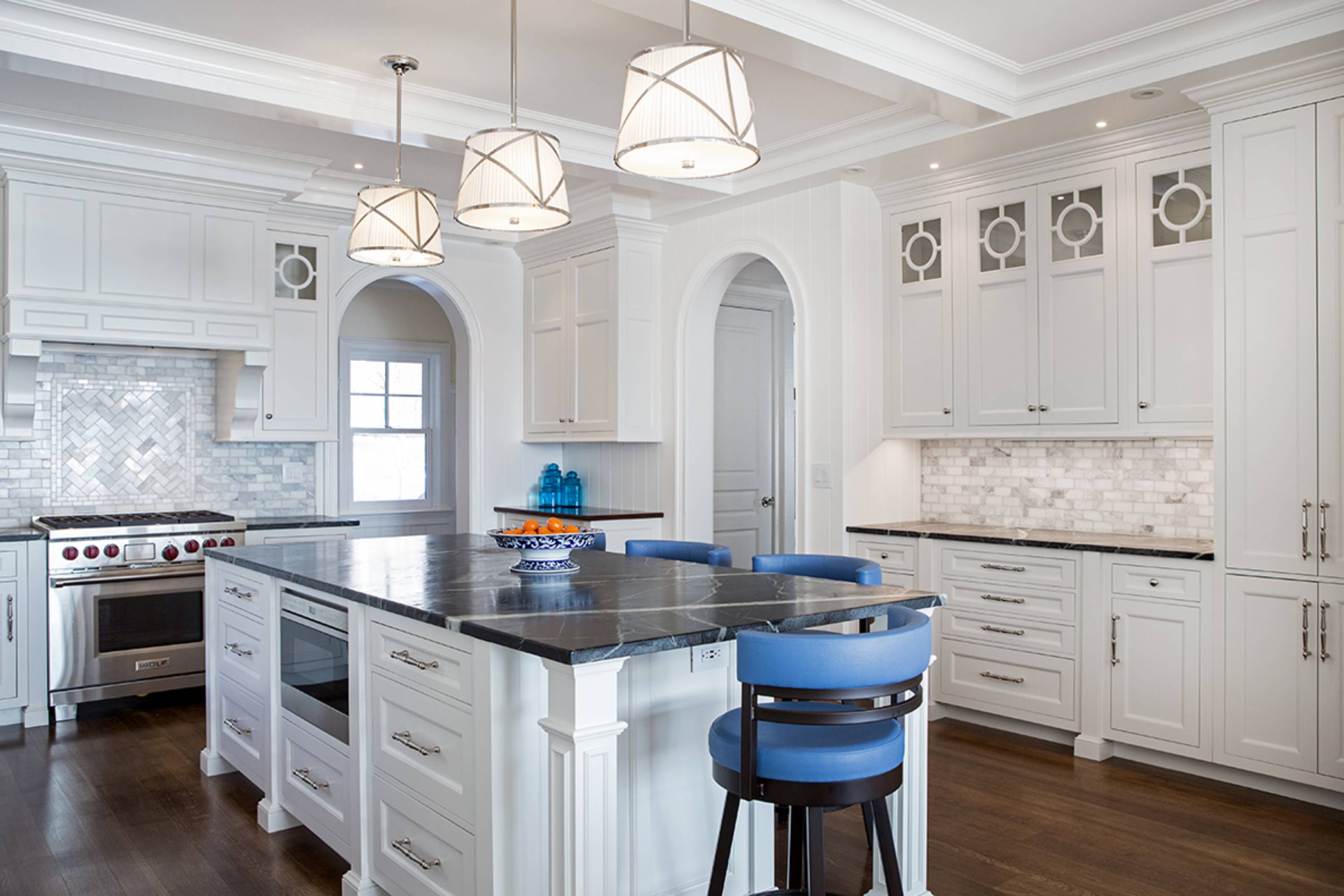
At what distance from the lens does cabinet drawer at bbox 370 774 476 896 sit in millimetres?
2408

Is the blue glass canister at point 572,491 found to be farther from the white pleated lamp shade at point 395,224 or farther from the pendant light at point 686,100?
the pendant light at point 686,100

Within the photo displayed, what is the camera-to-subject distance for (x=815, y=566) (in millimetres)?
3354

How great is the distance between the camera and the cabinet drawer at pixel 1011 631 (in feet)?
14.3

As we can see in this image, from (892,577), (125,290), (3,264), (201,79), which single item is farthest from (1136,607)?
(3,264)

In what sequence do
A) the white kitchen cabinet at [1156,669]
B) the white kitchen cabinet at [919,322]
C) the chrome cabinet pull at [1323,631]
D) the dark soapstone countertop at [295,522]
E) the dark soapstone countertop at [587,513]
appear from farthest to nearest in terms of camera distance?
the dark soapstone countertop at [587,513] → the dark soapstone countertop at [295,522] → the white kitchen cabinet at [919,322] → the white kitchen cabinet at [1156,669] → the chrome cabinet pull at [1323,631]

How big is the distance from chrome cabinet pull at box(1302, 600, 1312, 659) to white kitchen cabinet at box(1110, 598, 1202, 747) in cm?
36

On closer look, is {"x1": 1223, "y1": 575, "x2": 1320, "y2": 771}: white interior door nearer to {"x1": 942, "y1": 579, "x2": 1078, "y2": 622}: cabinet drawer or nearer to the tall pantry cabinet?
the tall pantry cabinet

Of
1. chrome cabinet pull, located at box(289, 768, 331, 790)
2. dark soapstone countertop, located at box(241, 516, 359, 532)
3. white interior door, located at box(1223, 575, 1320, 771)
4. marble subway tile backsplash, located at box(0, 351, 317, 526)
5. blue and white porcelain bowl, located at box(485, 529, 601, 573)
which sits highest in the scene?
marble subway tile backsplash, located at box(0, 351, 317, 526)

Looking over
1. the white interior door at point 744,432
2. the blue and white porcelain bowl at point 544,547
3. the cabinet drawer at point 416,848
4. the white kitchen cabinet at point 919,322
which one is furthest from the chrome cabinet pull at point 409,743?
the white interior door at point 744,432

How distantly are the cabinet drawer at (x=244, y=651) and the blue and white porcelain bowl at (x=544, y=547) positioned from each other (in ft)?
3.43

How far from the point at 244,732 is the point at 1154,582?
11.8 ft

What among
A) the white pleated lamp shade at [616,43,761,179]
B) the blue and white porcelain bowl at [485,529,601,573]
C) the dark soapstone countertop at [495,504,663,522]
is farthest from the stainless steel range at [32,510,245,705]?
the white pleated lamp shade at [616,43,761,179]

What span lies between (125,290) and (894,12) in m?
3.88

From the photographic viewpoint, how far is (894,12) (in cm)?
356
